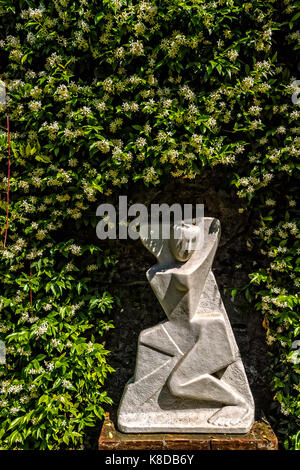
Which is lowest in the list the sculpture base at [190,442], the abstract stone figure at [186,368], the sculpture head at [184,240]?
the sculpture base at [190,442]

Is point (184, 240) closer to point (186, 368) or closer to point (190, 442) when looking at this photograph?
point (186, 368)

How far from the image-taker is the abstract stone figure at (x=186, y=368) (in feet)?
8.86

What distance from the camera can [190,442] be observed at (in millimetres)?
2568

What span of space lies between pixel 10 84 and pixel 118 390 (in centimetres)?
242

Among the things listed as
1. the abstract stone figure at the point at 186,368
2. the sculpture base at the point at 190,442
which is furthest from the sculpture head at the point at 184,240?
the sculpture base at the point at 190,442

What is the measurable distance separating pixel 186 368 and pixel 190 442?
43cm

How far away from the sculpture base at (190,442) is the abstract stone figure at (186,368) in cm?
4

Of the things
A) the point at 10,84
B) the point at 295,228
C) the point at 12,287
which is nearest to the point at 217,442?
the point at 295,228

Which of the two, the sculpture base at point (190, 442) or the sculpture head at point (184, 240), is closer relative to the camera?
the sculpture base at point (190, 442)

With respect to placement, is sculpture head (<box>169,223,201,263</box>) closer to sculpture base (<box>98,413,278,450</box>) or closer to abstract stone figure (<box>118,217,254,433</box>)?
abstract stone figure (<box>118,217,254,433</box>)

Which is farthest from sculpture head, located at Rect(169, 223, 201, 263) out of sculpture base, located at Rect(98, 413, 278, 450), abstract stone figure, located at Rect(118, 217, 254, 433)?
sculpture base, located at Rect(98, 413, 278, 450)

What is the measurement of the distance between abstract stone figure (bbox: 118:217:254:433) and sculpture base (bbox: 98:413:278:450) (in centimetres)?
4

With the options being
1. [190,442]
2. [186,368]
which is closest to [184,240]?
[186,368]

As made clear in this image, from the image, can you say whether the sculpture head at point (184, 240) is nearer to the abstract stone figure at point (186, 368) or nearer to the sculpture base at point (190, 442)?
the abstract stone figure at point (186, 368)
